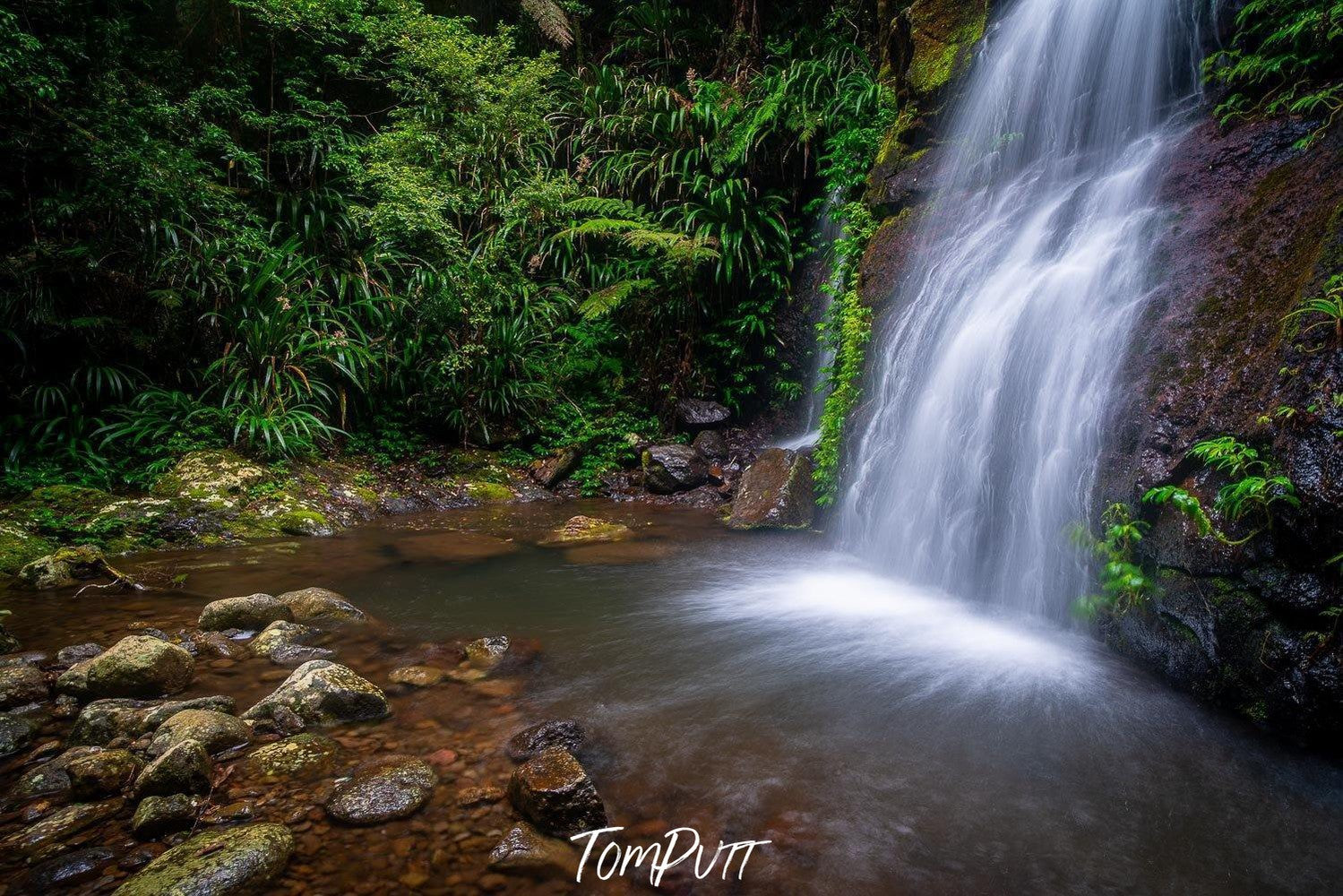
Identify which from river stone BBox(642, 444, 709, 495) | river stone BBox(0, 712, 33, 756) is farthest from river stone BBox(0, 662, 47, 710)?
river stone BBox(642, 444, 709, 495)

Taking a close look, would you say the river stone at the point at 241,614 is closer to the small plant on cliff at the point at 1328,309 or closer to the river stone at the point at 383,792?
the river stone at the point at 383,792

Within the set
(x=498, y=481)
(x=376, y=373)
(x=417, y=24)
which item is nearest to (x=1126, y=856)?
(x=498, y=481)

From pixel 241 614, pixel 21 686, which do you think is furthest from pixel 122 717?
pixel 241 614

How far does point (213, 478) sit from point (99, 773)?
4.41 metres

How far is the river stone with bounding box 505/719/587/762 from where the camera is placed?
214 centimetres

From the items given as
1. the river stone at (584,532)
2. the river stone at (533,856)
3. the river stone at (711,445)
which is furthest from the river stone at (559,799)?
the river stone at (711,445)

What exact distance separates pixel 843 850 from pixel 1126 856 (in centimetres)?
77

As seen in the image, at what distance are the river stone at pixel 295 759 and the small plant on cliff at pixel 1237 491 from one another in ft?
11.3

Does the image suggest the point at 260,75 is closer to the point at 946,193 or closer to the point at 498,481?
the point at 498,481

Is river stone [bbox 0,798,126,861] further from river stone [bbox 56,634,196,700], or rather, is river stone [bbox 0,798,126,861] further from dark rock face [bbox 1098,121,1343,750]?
dark rock face [bbox 1098,121,1343,750]

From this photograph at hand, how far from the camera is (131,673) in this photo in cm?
241

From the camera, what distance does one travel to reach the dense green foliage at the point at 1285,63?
133 inches

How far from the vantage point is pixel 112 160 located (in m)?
5.47

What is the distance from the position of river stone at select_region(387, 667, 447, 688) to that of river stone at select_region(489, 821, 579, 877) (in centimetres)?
111
